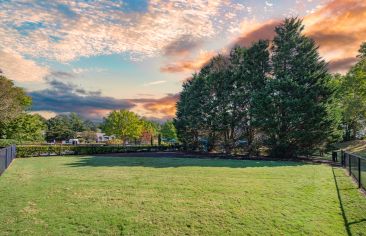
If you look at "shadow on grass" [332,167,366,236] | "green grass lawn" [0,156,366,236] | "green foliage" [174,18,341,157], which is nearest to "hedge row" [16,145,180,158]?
"green foliage" [174,18,341,157]

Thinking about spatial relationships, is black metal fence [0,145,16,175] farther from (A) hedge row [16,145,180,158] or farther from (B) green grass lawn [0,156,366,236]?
(A) hedge row [16,145,180,158]

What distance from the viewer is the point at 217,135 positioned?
134 feet

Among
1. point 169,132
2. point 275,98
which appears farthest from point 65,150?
point 169,132

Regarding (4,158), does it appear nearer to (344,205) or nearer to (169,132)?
(344,205)

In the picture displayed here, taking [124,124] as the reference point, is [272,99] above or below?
above

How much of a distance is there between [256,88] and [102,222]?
103 ft

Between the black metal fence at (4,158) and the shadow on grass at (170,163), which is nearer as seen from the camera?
the black metal fence at (4,158)

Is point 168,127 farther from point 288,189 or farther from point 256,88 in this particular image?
point 288,189

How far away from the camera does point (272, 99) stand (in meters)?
29.8

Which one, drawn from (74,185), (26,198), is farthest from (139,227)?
(74,185)

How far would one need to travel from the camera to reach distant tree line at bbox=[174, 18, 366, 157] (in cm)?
2894

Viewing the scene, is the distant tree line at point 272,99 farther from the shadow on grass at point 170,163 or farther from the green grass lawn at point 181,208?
the green grass lawn at point 181,208

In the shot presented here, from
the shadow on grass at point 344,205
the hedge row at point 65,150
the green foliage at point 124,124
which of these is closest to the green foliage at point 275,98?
the hedge row at point 65,150

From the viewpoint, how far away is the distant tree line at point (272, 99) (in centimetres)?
2894
